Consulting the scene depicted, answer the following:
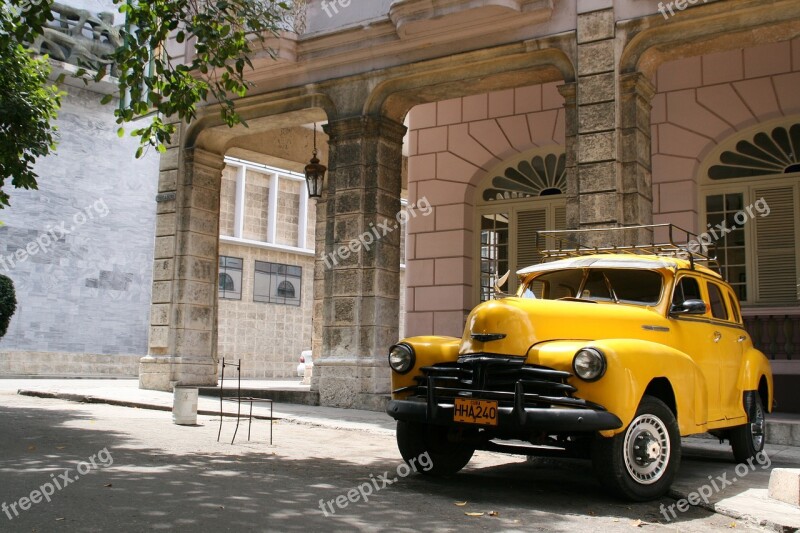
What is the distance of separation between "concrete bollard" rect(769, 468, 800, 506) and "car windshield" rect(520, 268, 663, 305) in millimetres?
1689

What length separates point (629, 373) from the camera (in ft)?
19.8

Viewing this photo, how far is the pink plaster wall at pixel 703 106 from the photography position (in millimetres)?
13598

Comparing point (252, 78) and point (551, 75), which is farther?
point (252, 78)

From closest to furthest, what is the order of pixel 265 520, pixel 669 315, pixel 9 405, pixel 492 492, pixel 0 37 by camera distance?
pixel 265 520
pixel 492 492
pixel 669 315
pixel 0 37
pixel 9 405

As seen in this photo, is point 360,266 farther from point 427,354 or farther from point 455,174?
point 427,354

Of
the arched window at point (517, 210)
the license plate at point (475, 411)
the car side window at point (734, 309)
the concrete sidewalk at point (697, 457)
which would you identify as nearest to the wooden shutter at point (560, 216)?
the arched window at point (517, 210)

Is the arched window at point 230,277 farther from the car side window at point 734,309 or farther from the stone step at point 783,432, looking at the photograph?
the car side window at point 734,309

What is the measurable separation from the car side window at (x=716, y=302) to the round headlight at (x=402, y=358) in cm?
282

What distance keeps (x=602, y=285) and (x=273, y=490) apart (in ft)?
11.0

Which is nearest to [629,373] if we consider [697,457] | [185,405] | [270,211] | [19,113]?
[697,457]

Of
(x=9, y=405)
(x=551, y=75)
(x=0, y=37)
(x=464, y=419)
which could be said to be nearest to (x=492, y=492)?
(x=464, y=419)

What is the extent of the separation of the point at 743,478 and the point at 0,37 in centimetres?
868

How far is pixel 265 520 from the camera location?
512 centimetres

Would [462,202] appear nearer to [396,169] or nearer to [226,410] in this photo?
[396,169]
